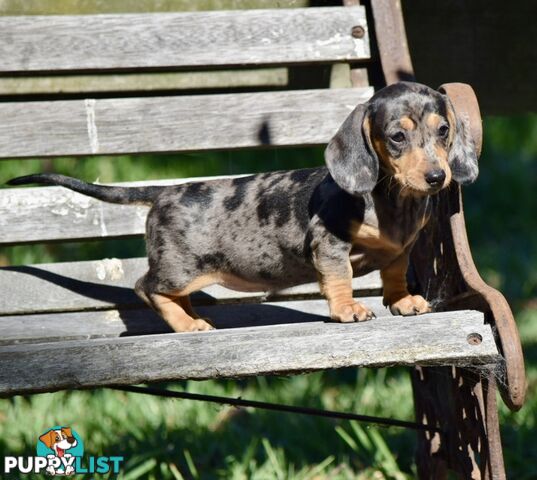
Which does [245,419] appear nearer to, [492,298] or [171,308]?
[171,308]

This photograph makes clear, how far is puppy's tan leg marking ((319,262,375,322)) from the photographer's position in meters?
2.76

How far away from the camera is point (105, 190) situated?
334cm

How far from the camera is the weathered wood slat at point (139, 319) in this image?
3.26 meters

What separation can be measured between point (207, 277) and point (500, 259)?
2.84 metres

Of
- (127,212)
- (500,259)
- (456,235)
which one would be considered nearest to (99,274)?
(127,212)

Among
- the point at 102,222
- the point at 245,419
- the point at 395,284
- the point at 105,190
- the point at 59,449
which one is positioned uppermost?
the point at 105,190

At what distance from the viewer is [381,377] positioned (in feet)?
15.1

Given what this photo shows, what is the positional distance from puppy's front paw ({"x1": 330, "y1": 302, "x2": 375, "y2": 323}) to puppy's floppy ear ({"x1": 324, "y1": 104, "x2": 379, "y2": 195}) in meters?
0.33

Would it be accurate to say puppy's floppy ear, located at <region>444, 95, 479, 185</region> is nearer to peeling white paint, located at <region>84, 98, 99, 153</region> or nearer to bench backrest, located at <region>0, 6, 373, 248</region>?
bench backrest, located at <region>0, 6, 373, 248</region>

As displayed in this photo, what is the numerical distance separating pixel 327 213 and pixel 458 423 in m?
0.80

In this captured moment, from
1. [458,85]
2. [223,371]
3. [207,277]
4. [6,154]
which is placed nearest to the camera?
[223,371]

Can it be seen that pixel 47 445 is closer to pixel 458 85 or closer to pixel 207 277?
pixel 207 277

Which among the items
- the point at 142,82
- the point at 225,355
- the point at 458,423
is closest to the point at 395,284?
the point at 458,423

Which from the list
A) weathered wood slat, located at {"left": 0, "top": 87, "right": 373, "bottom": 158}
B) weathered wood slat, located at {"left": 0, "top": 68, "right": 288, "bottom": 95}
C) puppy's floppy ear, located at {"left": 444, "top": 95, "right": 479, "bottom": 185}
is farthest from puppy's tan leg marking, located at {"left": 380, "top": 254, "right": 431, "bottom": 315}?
weathered wood slat, located at {"left": 0, "top": 68, "right": 288, "bottom": 95}
